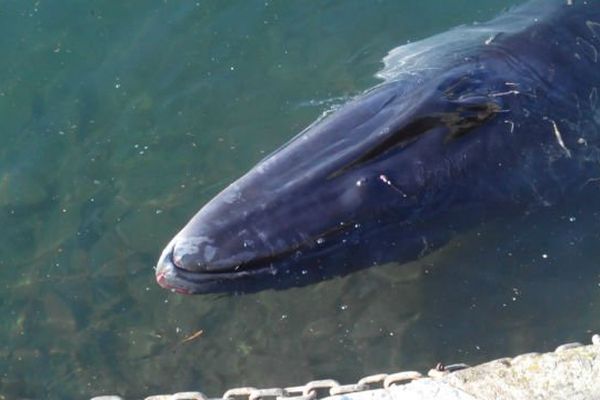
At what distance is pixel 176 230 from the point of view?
6.90 metres

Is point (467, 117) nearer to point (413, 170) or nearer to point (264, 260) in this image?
point (413, 170)

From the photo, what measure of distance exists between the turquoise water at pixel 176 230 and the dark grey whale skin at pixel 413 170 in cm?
59

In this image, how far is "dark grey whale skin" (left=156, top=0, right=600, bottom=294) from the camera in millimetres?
5492

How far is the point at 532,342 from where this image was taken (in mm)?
6465

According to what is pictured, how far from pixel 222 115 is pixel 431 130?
7.77 ft

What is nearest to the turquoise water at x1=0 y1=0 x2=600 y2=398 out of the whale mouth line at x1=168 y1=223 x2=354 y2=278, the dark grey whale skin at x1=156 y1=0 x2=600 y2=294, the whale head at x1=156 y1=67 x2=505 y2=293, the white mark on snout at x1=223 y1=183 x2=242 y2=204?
the dark grey whale skin at x1=156 y1=0 x2=600 y2=294

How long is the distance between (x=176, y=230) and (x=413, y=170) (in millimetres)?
2002

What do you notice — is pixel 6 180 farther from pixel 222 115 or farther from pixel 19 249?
pixel 222 115

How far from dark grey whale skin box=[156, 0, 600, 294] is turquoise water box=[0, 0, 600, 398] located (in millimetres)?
586

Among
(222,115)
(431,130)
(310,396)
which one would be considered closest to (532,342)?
(431,130)

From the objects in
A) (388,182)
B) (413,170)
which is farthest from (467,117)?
(388,182)

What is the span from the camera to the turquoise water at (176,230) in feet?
21.1

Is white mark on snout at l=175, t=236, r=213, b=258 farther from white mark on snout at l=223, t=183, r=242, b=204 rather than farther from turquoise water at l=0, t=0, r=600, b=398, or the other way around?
turquoise water at l=0, t=0, r=600, b=398

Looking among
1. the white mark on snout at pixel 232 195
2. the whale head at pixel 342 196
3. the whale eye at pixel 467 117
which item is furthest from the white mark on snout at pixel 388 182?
the white mark on snout at pixel 232 195
